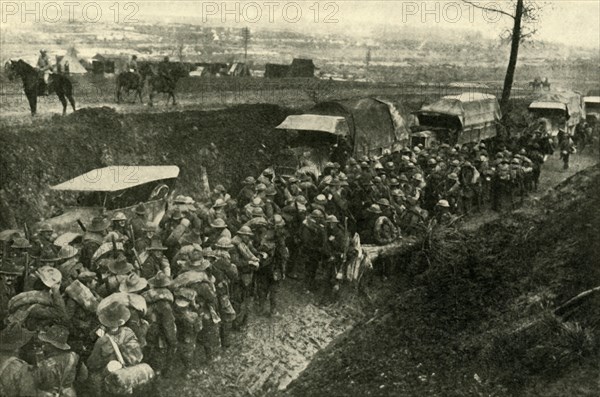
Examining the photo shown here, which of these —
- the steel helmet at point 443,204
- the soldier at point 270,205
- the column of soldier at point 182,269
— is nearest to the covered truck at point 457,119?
the column of soldier at point 182,269

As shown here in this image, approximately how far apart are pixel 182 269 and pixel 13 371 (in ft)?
8.59

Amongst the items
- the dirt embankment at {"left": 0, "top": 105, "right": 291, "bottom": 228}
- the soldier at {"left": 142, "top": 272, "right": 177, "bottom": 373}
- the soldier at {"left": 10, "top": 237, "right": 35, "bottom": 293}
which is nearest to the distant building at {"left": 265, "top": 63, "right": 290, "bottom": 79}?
the dirt embankment at {"left": 0, "top": 105, "right": 291, "bottom": 228}

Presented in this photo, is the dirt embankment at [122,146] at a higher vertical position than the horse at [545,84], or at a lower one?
lower

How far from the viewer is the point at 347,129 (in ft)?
51.9


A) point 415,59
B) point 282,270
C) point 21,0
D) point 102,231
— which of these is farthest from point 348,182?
point 415,59

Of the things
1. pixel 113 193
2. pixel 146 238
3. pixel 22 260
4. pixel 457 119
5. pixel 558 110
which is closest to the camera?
pixel 22 260

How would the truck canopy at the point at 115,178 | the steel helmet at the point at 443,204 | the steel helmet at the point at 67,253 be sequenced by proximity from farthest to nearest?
the steel helmet at the point at 443,204 < the truck canopy at the point at 115,178 < the steel helmet at the point at 67,253

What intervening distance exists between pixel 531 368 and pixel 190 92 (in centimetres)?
1821

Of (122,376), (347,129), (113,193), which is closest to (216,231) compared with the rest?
(113,193)

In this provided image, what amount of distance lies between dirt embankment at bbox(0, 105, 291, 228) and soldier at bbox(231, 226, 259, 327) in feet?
18.4

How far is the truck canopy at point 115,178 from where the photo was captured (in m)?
10.0

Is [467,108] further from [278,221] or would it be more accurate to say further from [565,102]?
[278,221]

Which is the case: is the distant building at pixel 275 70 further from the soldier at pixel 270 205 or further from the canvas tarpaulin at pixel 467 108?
the soldier at pixel 270 205

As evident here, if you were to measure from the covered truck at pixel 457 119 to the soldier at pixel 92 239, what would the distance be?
11.7m
